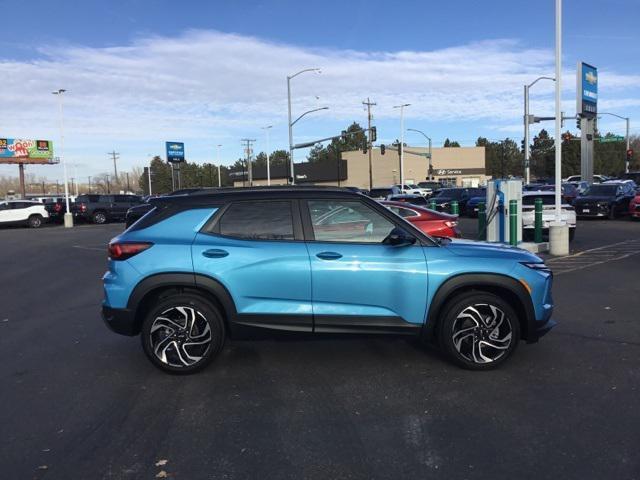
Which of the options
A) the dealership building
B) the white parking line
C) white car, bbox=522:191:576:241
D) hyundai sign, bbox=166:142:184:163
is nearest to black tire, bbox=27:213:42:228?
white car, bbox=522:191:576:241

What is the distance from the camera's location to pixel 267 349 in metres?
6.02

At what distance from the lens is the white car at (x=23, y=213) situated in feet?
105

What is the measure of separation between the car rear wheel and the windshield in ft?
91.0

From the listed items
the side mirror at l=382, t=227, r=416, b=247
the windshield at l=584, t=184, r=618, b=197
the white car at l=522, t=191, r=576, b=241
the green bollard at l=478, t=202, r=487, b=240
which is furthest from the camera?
the windshield at l=584, t=184, r=618, b=197

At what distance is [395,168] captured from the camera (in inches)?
3465

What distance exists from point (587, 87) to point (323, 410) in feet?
155

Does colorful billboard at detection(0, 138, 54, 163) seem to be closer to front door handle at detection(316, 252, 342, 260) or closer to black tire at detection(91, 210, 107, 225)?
black tire at detection(91, 210, 107, 225)

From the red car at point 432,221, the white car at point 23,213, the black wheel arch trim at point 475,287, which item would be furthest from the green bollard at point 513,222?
the white car at point 23,213

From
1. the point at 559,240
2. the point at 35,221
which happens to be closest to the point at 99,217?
the point at 35,221

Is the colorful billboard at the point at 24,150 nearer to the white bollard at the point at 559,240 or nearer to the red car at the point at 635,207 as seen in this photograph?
the red car at the point at 635,207

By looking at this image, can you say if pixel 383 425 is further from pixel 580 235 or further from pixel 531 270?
pixel 580 235

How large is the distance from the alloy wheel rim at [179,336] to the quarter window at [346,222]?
134cm

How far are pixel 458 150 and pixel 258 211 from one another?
9000 centimetres

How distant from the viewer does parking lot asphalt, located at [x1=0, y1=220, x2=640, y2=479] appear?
3566 mm
